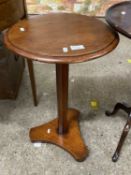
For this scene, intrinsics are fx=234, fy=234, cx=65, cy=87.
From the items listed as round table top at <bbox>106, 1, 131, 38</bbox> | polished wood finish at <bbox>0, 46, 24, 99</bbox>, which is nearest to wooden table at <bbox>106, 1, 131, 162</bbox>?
round table top at <bbox>106, 1, 131, 38</bbox>

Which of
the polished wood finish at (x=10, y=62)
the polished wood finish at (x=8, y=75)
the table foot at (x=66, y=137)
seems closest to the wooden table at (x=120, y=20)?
the table foot at (x=66, y=137)

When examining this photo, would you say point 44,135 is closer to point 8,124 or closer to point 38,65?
point 8,124

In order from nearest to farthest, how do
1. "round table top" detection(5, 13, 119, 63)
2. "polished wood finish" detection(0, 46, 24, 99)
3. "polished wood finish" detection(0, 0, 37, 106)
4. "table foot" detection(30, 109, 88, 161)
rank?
"round table top" detection(5, 13, 119, 63)
"polished wood finish" detection(0, 0, 37, 106)
"table foot" detection(30, 109, 88, 161)
"polished wood finish" detection(0, 46, 24, 99)

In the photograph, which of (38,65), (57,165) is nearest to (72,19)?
(57,165)

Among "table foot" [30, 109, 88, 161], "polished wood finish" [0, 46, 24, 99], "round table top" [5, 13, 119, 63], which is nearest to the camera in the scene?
"round table top" [5, 13, 119, 63]

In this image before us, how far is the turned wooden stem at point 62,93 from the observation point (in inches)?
45.1

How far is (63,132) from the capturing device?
1.45 m

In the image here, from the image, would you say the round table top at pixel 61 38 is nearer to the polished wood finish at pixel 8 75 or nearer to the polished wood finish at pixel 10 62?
the polished wood finish at pixel 10 62

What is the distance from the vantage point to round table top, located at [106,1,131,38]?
1050 mm

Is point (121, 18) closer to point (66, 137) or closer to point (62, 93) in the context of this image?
point (62, 93)

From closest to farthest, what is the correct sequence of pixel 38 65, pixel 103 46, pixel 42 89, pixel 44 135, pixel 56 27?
pixel 103 46, pixel 56 27, pixel 44 135, pixel 42 89, pixel 38 65

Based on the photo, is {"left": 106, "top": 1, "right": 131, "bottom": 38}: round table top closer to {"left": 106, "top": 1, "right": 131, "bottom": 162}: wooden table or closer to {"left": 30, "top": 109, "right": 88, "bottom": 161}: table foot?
{"left": 106, "top": 1, "right": 131, "bottom": 162}: wooden table

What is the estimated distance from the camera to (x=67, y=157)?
1.38m

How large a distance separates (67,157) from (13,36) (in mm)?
756
